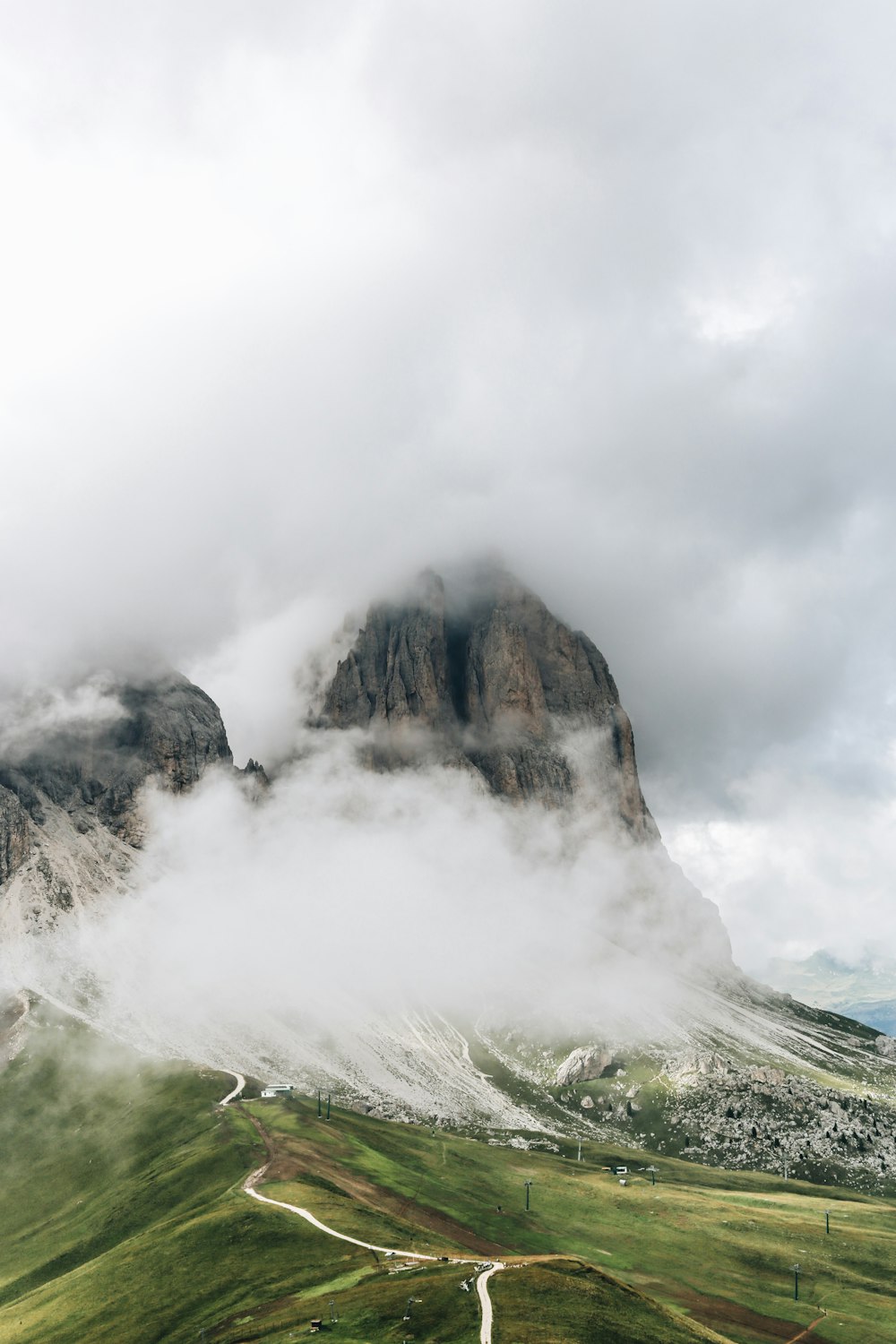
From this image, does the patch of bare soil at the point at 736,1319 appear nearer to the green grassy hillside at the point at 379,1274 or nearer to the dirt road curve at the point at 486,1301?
the green grassy hillside at the point at 379,1274

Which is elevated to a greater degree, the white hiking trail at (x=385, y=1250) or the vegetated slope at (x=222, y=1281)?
the white hiking trail at (x=385, y=1250)

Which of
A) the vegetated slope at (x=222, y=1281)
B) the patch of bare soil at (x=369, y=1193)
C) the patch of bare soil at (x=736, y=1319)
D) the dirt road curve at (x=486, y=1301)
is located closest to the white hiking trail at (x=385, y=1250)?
the dirt road curve at (x=486, y=1301)

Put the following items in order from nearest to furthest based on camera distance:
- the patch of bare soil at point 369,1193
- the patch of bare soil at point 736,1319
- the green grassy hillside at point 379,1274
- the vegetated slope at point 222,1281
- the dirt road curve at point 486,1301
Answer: the dirt road curve at point 486,1301 < the green grassy hillside at point 379,1274 < the vegetated slope at point 222,1281 < the patch of bare soil at point 736,1319 < the patch of bare soil at point 369,1193

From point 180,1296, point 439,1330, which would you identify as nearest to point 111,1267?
point 180,1296

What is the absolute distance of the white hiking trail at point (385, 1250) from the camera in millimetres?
101375

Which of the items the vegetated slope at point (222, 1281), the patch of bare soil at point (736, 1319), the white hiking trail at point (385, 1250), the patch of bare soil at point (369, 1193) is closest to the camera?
the white hiking trail at point (385, 1250)

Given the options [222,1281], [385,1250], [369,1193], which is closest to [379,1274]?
[385,1250]

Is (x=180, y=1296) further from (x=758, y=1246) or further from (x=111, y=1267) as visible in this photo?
(x=758, y=1246)

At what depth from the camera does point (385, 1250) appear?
13338 cm

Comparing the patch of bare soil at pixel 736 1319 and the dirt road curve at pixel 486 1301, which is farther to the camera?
the patch of bare soil at pixel 736 1319

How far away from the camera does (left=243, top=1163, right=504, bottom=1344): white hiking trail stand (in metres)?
101

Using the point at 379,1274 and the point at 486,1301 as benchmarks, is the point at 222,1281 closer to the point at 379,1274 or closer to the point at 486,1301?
the point at 379,1274

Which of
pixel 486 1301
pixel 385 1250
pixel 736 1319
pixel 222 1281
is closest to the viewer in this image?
pixel 486 1301

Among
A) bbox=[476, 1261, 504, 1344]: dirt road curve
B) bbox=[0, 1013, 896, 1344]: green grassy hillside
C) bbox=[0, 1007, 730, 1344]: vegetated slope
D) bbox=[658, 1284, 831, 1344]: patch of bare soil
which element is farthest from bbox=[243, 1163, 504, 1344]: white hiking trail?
bbox=[658, 1284, 831, 1344]: patch of bare soil
